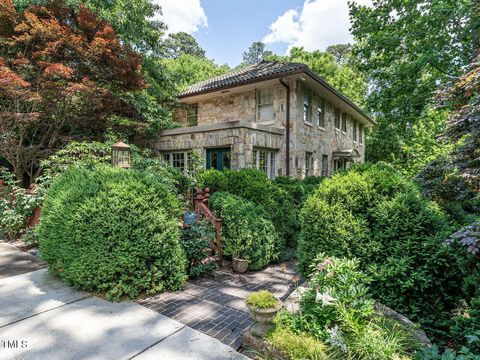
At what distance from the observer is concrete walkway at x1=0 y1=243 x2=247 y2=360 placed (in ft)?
8.03

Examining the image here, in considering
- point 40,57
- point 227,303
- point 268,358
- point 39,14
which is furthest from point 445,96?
point 39,14

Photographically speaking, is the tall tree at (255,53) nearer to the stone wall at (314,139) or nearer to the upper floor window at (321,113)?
the stone wall at (314,139)

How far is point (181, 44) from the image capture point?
116 ft

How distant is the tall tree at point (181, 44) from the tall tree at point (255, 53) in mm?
8171

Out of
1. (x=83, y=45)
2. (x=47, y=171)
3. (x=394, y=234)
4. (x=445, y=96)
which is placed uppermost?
(x=83, y=45)

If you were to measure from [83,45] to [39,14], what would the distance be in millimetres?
1639

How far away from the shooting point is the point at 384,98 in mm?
10516

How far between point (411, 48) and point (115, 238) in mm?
11757

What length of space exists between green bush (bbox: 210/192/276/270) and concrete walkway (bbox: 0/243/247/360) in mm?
2423

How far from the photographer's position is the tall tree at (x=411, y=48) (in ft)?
29.2

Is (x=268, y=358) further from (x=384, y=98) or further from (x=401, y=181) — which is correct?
(x=384, y=98)

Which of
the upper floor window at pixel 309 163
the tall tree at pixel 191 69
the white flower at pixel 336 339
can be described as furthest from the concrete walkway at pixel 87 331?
the tall tree at pixel 191 69

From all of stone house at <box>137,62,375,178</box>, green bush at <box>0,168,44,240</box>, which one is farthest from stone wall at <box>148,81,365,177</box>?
green bush at <box>0,168,44,240</box>

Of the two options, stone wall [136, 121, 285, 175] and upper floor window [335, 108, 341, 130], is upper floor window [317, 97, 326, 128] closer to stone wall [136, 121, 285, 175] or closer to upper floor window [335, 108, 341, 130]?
upper floor window [335, 108, 341, 130]
